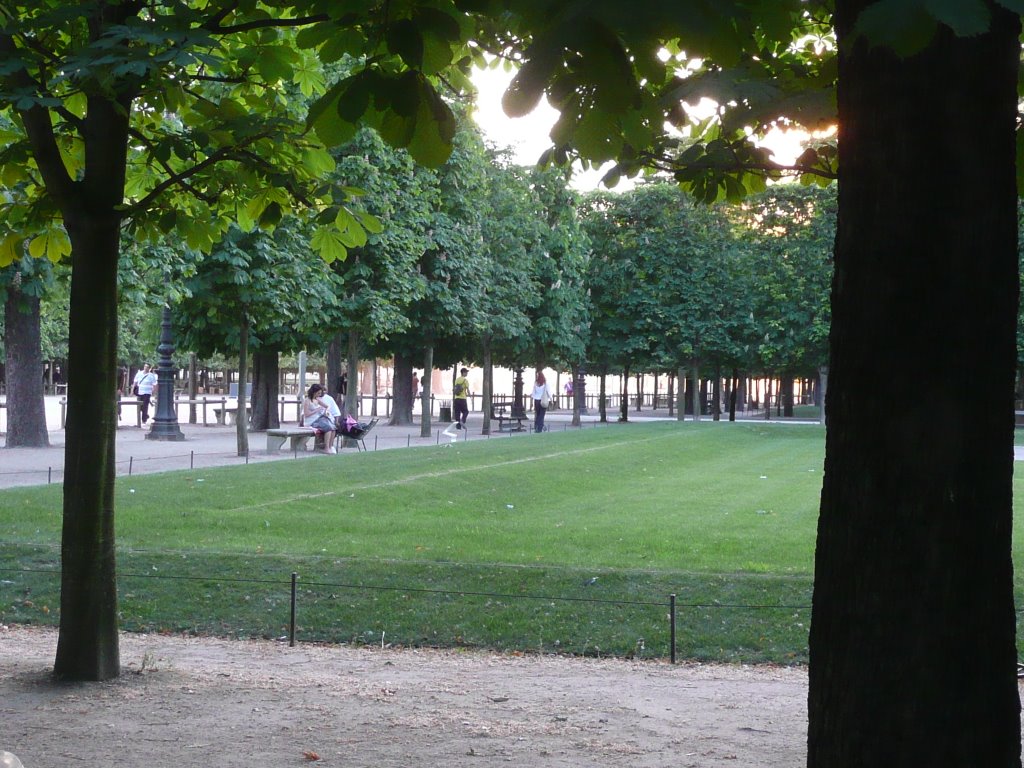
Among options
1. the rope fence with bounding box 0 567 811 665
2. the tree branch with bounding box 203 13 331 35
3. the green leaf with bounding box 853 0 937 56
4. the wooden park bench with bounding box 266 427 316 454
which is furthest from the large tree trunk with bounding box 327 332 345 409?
the green leaf with bounding box 853 0 937 56

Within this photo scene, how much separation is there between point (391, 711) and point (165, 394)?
24334 mm

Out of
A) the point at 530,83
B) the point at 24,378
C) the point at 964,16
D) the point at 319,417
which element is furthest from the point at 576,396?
the point at 964,16

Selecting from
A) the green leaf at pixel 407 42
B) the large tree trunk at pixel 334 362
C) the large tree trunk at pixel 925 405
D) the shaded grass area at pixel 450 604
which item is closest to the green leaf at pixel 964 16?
the large tree trunk at pixel 925 405

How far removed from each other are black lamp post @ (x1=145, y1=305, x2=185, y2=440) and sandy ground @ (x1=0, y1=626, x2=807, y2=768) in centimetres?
2113

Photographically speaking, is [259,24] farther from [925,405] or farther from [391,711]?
[925,405]

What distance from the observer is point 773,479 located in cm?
2475

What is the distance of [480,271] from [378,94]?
3252 centimetres

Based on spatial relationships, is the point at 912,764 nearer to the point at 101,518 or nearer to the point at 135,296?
the point at 101,518

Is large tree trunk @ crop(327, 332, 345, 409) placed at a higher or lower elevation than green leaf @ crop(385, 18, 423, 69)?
lower

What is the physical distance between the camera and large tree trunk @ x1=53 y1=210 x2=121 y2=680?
23.4 feet

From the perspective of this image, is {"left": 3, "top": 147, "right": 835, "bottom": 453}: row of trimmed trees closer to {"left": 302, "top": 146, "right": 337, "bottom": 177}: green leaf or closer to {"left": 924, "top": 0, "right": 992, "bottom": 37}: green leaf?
{"left": 302, "top": 146, "right": 337, "bottom": 177}: green leaf

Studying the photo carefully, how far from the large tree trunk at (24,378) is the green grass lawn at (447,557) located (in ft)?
23.1

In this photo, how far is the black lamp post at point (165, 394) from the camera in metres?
29.5

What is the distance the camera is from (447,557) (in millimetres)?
12453
